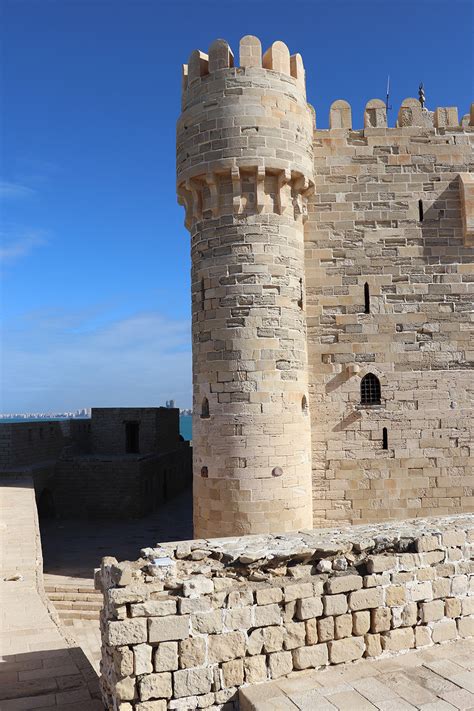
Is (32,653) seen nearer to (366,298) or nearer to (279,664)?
(279,664)

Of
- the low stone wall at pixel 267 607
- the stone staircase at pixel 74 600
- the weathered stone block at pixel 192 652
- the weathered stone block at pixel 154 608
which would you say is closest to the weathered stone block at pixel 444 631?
the low stone wall at pixel 267 607

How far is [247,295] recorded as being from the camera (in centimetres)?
1118

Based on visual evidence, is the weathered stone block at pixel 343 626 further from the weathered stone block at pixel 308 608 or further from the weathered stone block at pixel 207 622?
the weathered stone block at pixel 207 622

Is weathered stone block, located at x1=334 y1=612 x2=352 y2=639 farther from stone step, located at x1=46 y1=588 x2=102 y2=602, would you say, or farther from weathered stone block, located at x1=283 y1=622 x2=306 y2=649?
Result: stone step, located at x1=46 y1=588 x2=102 y2=602

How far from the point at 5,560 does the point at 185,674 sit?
686 cm

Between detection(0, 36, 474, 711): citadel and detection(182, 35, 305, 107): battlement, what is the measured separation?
43 mm

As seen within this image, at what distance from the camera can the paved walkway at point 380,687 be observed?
5.23m

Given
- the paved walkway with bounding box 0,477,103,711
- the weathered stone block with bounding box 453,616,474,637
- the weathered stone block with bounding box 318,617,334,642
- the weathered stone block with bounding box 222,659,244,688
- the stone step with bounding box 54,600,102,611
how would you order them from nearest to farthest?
the weathered stone block with bounding box 222,659,244,688 < the weathered stone block with bounding box 318,617,334,642 < the paved walkway with bounding box 0,477,103,711 < the weathered stone block with bounding box 453,616,474,637 < the stone step with bounding box 54,600,102,611

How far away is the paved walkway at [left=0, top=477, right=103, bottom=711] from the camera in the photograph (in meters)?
6.12

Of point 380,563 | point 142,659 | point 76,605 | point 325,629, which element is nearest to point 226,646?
point 142,659

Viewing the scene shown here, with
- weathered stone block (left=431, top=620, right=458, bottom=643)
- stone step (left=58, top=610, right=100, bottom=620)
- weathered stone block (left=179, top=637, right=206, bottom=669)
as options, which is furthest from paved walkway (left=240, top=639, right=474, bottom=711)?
stone step (left=58, top=610, right=100, bottom=620)

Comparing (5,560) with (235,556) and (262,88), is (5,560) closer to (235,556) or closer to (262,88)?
(235,556)

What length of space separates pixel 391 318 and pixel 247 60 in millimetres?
5894

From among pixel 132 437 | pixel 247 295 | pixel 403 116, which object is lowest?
pixel 132 437
